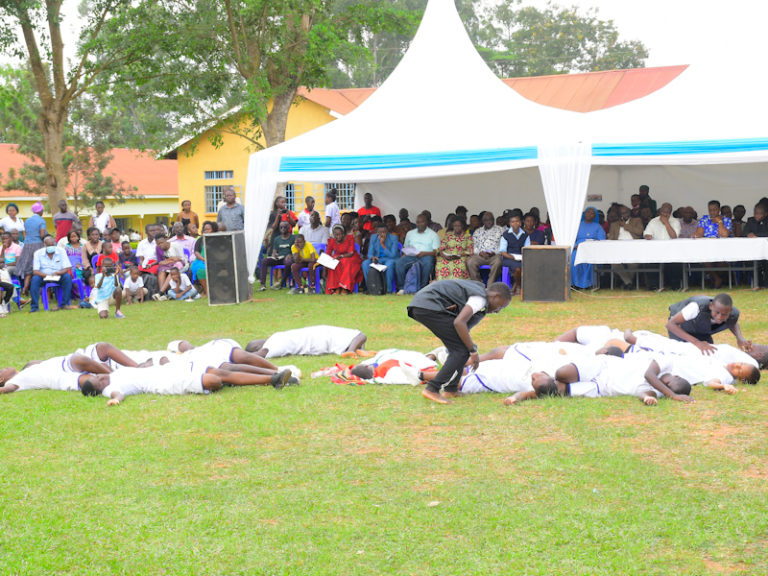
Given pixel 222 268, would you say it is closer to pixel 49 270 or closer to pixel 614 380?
pixel 49 270

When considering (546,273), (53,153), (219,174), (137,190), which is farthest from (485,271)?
(137,190)

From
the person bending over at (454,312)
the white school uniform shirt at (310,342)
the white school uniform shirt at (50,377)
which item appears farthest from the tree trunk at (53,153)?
the person bending over at (454,312)

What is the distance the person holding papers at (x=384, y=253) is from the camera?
15.3m

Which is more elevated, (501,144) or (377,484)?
(501,144)

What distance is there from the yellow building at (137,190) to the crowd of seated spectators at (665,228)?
2399cm

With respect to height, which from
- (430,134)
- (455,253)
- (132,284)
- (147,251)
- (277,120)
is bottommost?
(132,284)

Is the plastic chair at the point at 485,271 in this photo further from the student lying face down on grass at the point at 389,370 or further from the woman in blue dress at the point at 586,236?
the student lying face down on grass at the point at 389,370

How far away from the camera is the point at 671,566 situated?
12.9 ft

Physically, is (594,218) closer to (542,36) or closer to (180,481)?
(180,481)

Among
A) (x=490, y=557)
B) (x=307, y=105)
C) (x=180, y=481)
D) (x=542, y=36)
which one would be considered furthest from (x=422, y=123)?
(x=542, y=36)

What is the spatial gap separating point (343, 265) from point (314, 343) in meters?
6.24

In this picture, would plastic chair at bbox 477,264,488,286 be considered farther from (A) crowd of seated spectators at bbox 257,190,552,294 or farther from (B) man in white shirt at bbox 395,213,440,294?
(B) man in white shirt at bbox 395,213,440,294

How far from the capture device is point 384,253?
15352mm

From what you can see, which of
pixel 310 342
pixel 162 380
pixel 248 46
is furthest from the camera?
pixel 248 46
